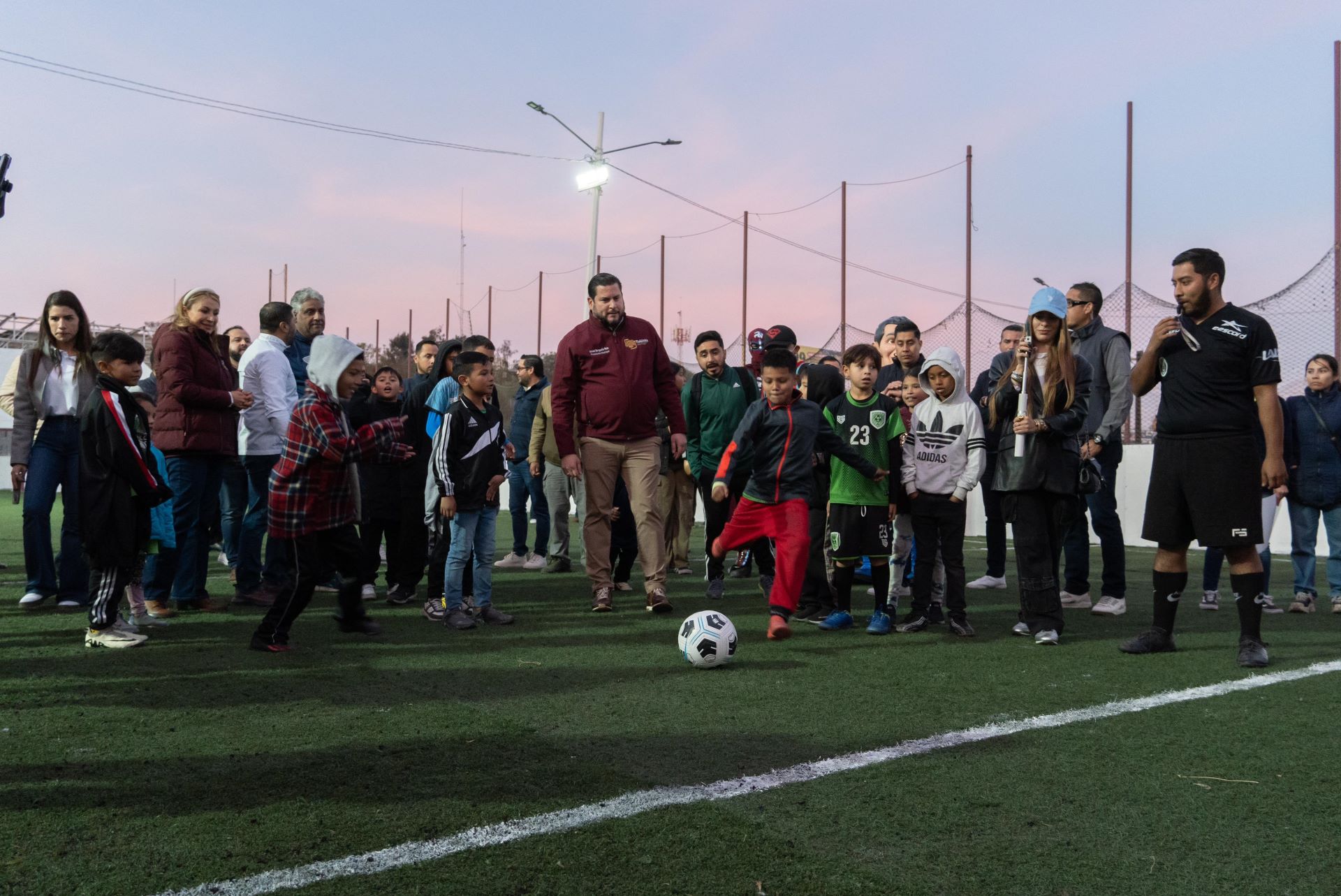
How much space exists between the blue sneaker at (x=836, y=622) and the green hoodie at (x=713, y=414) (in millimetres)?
1984

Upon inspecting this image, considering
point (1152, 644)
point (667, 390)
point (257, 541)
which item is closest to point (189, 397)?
point (257, 541)

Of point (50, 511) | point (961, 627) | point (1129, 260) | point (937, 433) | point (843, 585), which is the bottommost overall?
point (961, 627)

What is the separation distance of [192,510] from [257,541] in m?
0.56

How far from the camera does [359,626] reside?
243 inches

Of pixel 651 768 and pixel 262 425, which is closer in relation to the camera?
pixel 651 768

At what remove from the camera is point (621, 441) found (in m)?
7.20

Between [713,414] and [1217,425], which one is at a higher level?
[713,414]

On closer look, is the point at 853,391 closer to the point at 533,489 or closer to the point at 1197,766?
the point at 1197,766

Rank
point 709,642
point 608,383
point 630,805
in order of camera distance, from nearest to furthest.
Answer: point 630,805, point 709,642, point 608,383

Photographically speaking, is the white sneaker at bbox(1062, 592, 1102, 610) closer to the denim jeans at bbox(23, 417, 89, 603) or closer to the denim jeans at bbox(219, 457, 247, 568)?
the denim jeans at bbox(219, 457, 247, 568)

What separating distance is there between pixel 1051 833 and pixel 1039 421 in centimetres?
351

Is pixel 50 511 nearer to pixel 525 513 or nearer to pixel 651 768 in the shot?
pixel 525 513

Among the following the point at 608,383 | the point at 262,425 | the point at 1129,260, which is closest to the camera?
the point at 608,383

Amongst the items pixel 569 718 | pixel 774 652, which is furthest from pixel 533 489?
pixel 569 718
